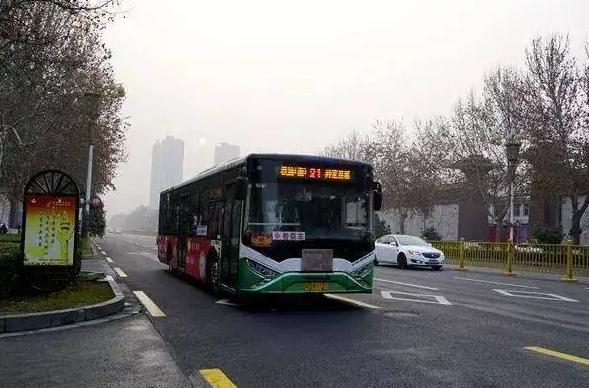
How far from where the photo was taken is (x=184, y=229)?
1592 cm

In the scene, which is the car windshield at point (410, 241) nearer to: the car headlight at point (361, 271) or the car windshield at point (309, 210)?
the car headlight at point (361, 271)

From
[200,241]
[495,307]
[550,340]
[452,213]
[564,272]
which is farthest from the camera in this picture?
[452,213]

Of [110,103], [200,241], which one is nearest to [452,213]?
[110,103]

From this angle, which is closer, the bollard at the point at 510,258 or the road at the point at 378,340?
the road at the point at 378,340

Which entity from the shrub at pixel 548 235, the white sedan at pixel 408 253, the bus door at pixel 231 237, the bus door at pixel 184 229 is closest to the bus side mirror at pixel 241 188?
the bus door at pixel 231 237

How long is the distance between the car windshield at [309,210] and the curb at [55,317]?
8.89 ft

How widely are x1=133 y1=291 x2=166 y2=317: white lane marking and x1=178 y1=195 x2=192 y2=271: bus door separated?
9.35 ft

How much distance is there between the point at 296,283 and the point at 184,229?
6.64 metres

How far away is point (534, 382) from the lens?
5.37 meters

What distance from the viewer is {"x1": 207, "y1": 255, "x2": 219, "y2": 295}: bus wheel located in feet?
39.6

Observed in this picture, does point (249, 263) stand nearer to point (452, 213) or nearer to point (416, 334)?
point (416, 334)

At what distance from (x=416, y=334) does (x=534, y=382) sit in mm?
2643

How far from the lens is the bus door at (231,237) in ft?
34.3

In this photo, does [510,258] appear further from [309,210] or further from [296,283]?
[296,283]
